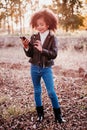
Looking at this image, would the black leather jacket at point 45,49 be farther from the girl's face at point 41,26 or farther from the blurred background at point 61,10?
the blurred background at point 61,10

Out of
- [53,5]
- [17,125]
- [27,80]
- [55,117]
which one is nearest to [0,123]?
[17,125]

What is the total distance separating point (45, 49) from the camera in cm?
441

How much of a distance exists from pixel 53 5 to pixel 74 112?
3205 cm

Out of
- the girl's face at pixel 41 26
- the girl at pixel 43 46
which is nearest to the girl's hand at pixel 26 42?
the girl at pixel 43 46

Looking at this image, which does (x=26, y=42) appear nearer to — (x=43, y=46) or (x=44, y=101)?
(x=43, y=46)

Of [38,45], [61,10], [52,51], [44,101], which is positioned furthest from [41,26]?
[61,10]

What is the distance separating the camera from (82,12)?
36.5 metres

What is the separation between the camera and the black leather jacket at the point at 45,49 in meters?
4.43

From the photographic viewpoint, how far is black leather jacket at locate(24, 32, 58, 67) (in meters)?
4.43

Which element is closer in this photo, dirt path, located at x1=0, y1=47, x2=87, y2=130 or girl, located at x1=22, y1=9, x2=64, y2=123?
girl, located at x1=22, y1=9, x2=64, y2=123

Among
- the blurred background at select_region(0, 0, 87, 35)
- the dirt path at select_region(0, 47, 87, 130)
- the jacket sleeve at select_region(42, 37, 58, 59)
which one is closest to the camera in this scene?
the jacket sleeve at select_region(42, 37, 58, 59)

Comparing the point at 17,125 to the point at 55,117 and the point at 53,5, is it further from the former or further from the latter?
the point at 53,5

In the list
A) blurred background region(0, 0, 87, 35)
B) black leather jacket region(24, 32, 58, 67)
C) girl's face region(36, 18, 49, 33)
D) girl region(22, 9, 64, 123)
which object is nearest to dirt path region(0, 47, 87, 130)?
girl region(22, 9, 64, 123)

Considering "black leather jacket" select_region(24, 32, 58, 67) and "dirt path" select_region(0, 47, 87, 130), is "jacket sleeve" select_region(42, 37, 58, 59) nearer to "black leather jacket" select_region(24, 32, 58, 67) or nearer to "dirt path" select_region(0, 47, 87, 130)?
"black leather jacket" select_region(24, 32, 58, 67)
